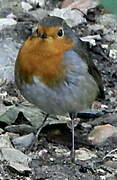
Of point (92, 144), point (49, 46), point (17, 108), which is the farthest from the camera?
point (17, 108)

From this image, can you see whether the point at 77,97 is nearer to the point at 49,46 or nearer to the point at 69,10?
the point at 49,46

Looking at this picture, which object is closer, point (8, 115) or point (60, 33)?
point (60, 33)

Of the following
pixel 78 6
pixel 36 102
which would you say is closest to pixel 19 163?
pixel 36 102

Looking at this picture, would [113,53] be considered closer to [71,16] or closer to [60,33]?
[71,16]

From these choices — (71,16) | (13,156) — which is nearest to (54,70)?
(13,156)

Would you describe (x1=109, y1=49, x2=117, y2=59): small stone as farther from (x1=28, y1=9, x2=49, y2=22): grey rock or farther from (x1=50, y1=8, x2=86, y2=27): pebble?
(x1=28, y1=9, x2=49, y2=22): grey rock

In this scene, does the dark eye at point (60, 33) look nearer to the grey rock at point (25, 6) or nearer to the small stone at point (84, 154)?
the small stone at point (84, 154)
